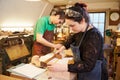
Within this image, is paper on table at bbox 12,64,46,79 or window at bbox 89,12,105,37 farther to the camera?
window at bbox 89,12,105,37

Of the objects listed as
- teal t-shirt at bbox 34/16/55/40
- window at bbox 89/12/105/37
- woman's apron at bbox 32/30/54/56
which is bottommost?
woman's apron at bbox 32/30/54/56

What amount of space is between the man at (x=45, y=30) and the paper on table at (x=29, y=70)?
454 millimetres

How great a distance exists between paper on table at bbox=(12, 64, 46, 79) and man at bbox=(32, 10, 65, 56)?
1.49ft

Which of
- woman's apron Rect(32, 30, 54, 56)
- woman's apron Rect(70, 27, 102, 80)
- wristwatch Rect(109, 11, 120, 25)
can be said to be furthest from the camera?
wristwatch Rect(109, 11, 120, 25)

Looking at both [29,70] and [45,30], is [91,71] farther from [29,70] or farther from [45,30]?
[45,30]

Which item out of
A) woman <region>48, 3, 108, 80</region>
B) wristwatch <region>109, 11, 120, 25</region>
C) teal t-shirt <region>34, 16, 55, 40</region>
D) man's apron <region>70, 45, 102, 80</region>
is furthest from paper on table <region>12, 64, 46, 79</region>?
wristwatch <region>109, 11, 120, 25</region>

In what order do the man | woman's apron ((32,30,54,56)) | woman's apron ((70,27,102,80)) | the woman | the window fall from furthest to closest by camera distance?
the window → woman's apron ((32,30,54,56)) → the man → woman's apron ((70,27,102,80)) → the woman

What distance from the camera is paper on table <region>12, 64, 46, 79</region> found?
121cm

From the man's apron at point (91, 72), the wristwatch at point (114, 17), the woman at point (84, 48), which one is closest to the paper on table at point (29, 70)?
the woman at point (84, 48)

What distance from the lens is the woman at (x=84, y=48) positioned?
3.32 ft

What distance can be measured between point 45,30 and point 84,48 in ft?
3.11

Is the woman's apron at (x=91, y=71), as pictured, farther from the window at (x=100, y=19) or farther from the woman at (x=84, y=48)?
the window at (x=100, y=19)

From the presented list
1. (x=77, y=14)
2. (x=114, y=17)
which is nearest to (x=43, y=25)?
(x=77, y=14)

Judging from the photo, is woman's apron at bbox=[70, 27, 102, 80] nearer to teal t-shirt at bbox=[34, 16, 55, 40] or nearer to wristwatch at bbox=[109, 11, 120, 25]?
teal t-shirt at bbox=[34, 16, 55, 40]
